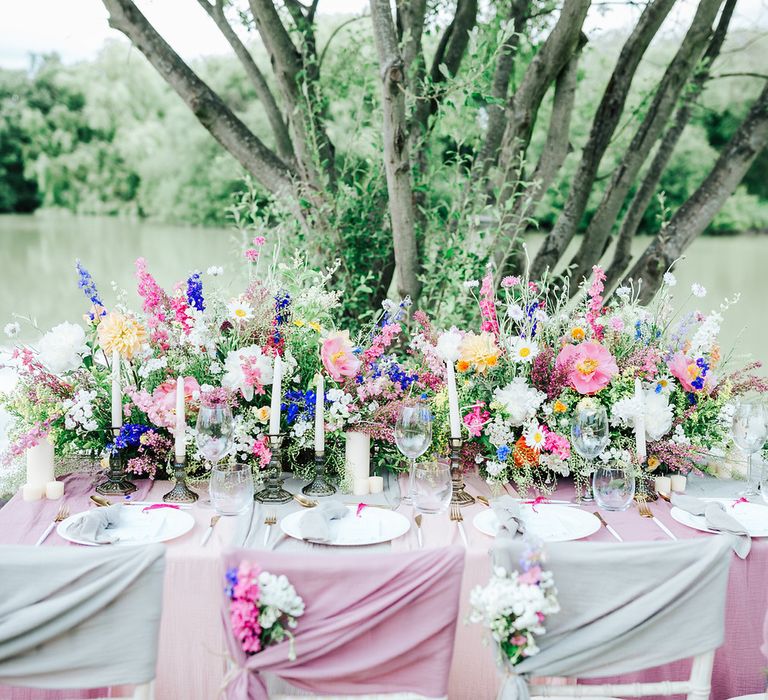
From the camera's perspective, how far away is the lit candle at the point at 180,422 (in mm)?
1943

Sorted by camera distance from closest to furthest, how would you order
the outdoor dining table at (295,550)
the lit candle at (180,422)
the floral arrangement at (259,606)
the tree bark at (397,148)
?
1. the floral arrangement at (259,606)
2. the outdoor dining table at (295,550)
3. the lit candle at (180,422)
4. the tree bark at (397,148)

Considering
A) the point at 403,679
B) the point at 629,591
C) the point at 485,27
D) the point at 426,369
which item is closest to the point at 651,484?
the point at 426,369

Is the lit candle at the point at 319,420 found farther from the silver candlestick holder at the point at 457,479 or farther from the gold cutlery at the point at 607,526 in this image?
the gold cutlery at the point at 607,526

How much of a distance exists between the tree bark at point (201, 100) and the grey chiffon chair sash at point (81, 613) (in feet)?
7.69

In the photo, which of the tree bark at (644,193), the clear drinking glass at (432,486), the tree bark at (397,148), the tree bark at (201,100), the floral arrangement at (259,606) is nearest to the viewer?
the floral arrangement at (259,606)

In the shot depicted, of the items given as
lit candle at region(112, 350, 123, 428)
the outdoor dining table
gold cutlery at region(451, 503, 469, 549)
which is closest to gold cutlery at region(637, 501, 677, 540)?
the outdoor dining table

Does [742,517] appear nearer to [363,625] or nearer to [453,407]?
[453,407]

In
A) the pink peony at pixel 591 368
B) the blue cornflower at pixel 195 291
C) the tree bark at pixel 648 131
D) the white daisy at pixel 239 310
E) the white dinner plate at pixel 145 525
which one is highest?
the tree bark at pixel 648 131

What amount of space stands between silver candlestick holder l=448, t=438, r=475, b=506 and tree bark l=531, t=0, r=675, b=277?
6.07 feet

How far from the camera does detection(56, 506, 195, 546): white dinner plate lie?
1708mm

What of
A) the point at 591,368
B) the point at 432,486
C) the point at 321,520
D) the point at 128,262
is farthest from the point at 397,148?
the point at 128,262

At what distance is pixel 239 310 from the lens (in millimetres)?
2139

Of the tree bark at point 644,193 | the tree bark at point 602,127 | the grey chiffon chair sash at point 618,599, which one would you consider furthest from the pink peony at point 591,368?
the tree bark at point 644,193

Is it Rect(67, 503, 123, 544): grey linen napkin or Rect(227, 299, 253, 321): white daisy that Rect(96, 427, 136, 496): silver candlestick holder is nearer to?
Rect(67, 503, 123, 544): grey linen napkin
